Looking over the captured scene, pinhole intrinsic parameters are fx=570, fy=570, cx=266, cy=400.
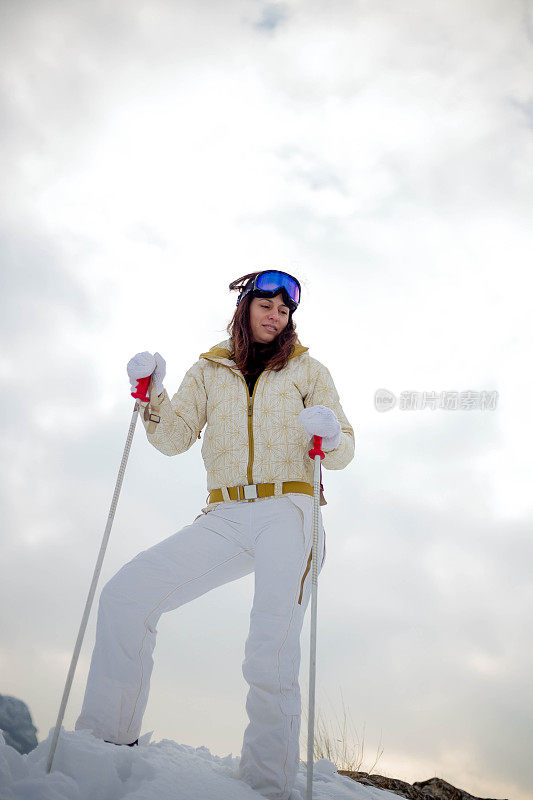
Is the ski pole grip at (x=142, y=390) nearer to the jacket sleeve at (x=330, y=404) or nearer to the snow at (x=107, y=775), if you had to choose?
the jacket sleeve at (x=330, y=404)

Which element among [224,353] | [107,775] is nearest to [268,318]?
[224,353]

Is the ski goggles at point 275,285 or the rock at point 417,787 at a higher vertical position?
the ski goggles at point 275,285

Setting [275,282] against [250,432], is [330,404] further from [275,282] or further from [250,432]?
[275,282]

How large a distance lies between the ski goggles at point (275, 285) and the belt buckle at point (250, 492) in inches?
60.3

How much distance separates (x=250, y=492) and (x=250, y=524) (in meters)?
0.20

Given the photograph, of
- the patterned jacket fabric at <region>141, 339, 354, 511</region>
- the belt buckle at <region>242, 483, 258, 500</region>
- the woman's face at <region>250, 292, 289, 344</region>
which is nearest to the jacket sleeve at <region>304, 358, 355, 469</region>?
the patterned jacket fabric at <region>141, 339, 354, 511</region>

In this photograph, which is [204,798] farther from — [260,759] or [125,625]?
[125,625]

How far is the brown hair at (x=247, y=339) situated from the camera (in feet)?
13.6

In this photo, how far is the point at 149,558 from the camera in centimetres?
339

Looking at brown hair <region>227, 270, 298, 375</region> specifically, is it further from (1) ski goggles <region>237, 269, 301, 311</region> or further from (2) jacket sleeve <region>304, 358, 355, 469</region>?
(2) jacket sleeve <region>304, 358, 355, 469</region>

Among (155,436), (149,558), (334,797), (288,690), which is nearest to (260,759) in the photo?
(288,690)

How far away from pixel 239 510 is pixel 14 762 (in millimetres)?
1705

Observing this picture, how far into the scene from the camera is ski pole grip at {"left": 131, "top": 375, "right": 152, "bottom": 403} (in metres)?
3.76

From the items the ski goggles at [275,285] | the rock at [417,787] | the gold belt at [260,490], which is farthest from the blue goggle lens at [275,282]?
the rock at [417,787]
